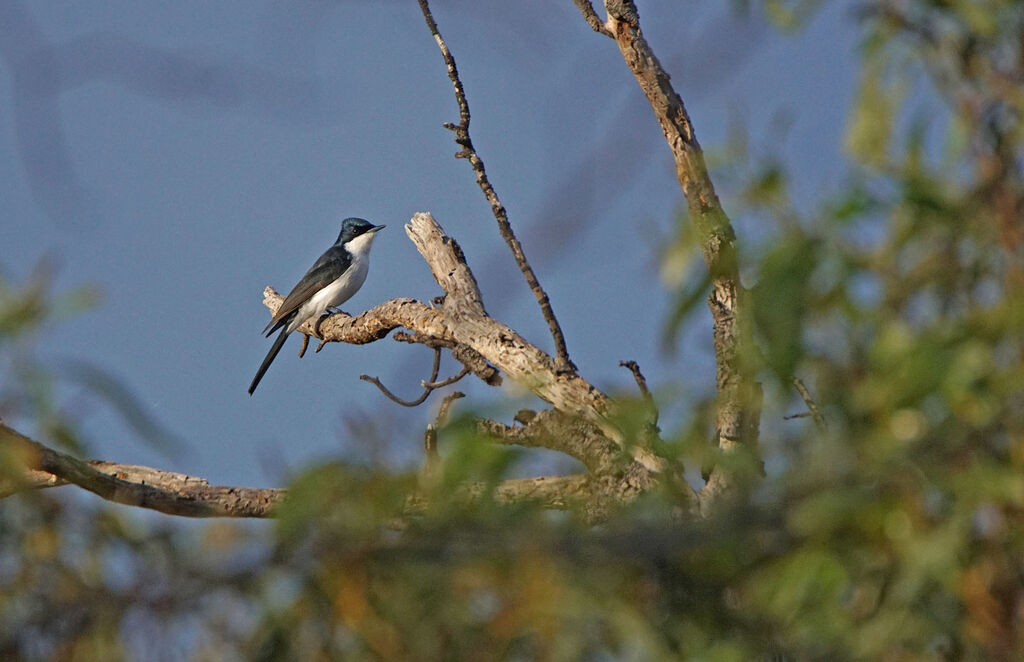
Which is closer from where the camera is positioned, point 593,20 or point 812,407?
point 812,407

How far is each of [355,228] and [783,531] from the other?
1190cm

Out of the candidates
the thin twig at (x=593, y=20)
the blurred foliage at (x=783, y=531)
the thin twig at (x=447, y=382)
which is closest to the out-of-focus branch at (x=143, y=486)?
the blurred foliage at (x=783, y=531)

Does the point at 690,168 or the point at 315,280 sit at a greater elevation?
the point at 315,280

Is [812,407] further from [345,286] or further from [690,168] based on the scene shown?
[345,286]

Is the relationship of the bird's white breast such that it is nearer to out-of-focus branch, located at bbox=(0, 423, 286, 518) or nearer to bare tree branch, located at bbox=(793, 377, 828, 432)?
out-of-focus branch, located at bbox=(0, 423, 286, 518)

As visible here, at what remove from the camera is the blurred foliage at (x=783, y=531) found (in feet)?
4.58

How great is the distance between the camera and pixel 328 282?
1112cm

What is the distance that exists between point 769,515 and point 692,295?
32 cm

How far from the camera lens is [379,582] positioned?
1601mm

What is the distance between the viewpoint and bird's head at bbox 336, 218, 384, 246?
12945 millimetres

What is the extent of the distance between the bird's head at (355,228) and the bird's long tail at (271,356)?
103 inches

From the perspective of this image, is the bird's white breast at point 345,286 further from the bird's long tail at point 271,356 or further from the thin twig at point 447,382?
the thin twig at point 447,382

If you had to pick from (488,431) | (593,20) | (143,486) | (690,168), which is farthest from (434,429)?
(593,20)

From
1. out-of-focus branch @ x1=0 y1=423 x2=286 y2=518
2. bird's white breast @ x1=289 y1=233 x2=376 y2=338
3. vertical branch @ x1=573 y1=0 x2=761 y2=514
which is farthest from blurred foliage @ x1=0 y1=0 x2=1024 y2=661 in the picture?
bird's white breast @ x1=289 y1=233 x2=376 y2=338
